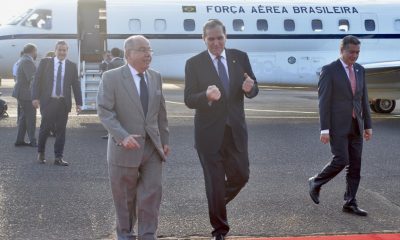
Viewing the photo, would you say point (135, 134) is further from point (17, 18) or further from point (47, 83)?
point (17, 18)

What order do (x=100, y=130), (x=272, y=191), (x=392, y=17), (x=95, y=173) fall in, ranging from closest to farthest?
(x=272, y=191) < (x=95, y=173) < (x=100, y=130) < (x=392, y=17)

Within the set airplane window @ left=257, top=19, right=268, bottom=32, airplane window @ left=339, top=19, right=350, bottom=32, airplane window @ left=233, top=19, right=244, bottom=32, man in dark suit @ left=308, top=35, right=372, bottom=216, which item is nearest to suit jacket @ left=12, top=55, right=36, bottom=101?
man in dark suit @ left=308, top=35, right=372, bottom=216

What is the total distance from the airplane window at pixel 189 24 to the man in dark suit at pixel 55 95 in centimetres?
938

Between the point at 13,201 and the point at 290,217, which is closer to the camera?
the point at 290,217

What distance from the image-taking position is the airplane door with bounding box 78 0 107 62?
60.8 ft

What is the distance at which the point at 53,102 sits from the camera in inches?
376

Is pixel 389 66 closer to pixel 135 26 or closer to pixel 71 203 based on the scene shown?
pixel 135 26

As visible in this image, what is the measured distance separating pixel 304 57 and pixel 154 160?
1480 cm

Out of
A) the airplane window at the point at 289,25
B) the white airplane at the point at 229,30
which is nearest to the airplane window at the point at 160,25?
the white airplane at the point at 229,30

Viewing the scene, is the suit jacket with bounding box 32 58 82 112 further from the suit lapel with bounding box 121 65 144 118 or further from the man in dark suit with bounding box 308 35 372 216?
the suit lapel with bounding box 121 65 144 118

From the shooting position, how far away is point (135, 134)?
510 centimetres

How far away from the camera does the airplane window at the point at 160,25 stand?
18656 millimetres

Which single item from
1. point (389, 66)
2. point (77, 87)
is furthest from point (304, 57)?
point (77, 87)

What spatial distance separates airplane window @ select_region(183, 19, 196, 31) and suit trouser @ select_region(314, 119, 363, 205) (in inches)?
490
